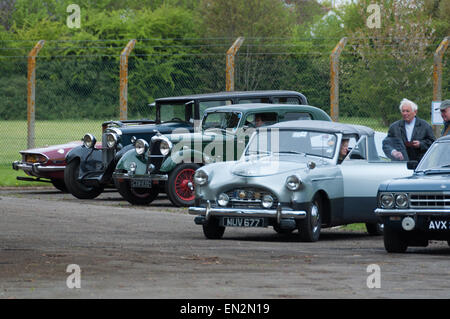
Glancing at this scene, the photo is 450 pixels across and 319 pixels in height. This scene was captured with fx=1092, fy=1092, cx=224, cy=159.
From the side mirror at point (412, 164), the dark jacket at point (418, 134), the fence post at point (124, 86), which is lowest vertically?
the side mirror at point (412, 164)

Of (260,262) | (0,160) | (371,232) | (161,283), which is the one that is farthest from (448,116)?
(0,160)

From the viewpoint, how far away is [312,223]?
13.5 meters

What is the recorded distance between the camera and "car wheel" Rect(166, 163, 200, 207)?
18672 mm

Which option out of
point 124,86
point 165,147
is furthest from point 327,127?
point 124,86

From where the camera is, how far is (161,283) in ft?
30.2

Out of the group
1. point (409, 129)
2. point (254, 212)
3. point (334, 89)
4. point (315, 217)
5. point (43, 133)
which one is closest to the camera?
point (254, 212)

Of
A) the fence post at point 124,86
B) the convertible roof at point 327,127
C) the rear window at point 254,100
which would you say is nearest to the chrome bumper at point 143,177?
the rear window at point 254,100

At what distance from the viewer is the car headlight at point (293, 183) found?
43.5ft

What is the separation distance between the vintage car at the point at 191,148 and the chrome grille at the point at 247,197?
481cm

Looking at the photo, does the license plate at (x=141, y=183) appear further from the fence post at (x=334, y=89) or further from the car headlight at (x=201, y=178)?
the fence post at (x=334, y=89)

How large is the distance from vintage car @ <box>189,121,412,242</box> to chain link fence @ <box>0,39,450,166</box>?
9.63 meters

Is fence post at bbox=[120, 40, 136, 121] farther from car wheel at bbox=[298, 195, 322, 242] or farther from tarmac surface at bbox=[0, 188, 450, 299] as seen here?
car wheel at bbox=[298, 195, 322, 242]

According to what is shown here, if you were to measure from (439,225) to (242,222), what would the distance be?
274cm

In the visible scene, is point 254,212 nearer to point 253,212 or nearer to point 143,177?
point 253,212
